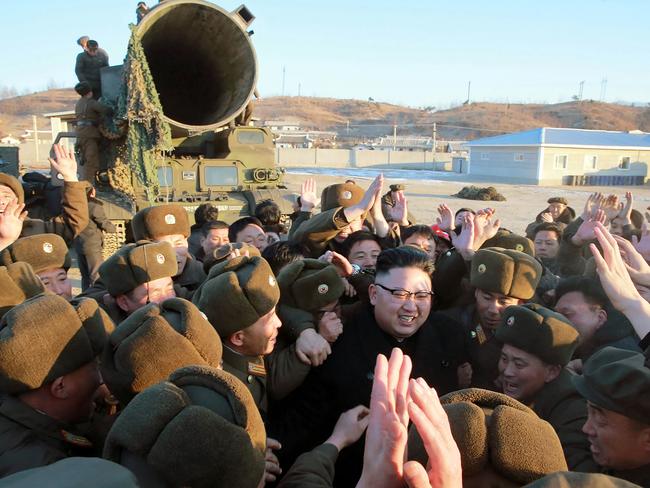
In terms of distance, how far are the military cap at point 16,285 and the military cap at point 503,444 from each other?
1941mm

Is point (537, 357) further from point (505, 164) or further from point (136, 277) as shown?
point (505, 164)

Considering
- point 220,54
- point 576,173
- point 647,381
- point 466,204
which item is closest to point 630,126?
point 576,173

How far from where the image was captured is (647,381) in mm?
1771

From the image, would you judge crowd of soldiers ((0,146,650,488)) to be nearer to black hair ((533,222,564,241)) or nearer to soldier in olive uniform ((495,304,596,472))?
soldier in olive uniform ((495,304,596,472))

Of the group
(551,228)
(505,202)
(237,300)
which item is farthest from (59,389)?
A: (505,202)

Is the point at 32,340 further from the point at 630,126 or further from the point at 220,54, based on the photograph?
the point at 630,126

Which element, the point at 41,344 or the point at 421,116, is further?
the point at 421,116

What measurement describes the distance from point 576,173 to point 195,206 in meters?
30.2

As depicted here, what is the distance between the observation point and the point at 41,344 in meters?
1.81

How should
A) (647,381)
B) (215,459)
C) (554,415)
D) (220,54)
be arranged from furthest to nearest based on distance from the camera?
(220,54)
(554,415)
(647,381)
(215,459)

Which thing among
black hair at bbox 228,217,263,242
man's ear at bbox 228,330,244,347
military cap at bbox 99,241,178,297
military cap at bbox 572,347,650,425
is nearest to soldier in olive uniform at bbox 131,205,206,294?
black hair at bbox 228,217,263,242

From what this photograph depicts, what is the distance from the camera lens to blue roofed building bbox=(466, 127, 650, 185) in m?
32.6

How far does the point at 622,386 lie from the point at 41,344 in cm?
183

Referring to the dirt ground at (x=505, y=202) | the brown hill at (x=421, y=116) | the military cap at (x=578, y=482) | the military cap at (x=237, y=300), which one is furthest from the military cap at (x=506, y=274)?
the brown hill at (x=421, y=116)
